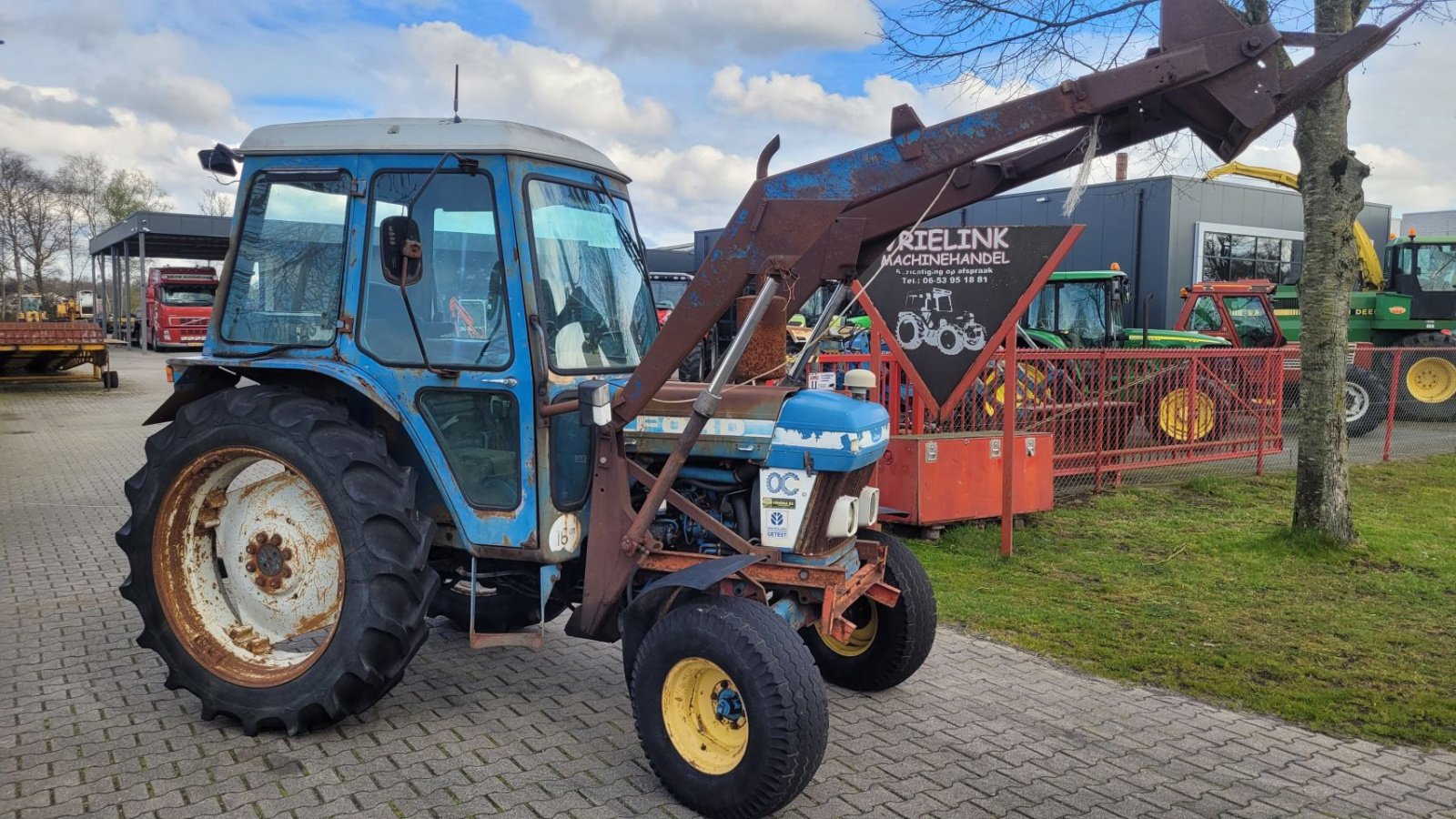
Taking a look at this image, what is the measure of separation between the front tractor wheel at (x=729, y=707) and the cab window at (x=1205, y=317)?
14347 millimetres

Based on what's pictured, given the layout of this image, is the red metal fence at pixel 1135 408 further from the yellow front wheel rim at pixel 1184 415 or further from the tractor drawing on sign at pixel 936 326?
the tractor drawing on sign at pixel 936 326

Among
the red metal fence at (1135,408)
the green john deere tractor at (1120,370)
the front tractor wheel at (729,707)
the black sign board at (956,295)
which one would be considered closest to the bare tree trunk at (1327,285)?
the black sign board at (956,295)

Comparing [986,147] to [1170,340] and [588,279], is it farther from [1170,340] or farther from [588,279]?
[1170,340]

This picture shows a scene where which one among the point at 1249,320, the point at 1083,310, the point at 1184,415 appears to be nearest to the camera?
the point at 1184,415

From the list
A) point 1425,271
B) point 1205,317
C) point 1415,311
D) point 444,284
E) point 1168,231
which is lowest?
point 444,284

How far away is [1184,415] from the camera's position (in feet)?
34.1

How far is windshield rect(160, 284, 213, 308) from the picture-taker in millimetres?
29131

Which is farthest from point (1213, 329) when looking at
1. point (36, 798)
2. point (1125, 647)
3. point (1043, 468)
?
point (36, 798)

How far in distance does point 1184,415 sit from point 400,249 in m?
8.91

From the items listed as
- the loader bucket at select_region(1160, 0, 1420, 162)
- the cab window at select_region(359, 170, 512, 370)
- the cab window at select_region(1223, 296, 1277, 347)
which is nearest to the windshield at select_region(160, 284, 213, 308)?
the cab window at select_region(1223, 296, 1277, 347)

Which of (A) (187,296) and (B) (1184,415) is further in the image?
(A) (187,296)

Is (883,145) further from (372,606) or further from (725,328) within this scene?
(372,606)

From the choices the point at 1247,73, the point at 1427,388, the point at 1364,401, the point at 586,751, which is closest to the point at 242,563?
the point at 586,751

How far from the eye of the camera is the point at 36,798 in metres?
3.43
